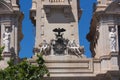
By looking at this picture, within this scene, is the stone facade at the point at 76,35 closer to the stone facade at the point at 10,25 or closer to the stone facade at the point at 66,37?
the stone facade at the point at 66,37

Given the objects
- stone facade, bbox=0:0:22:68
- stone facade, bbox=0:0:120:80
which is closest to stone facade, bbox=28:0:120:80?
stone facade, bbox=0:0:120:80

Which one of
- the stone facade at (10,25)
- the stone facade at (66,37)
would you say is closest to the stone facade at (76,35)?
the stone facade at (66,37)

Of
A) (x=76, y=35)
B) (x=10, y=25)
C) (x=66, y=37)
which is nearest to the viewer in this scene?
(x=10, y=25)

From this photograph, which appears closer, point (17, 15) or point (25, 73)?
point (25, 73)

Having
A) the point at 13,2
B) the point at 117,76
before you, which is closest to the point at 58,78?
the point at 117,76

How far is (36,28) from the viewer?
1592 inches

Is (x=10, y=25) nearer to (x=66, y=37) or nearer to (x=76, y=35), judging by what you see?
(x=66, y=37)

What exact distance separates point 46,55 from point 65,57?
54.1 inches

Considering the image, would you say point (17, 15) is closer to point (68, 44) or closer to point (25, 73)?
point (68, 44)

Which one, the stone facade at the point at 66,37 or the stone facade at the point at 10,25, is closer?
the stone facade at the point at 66,37

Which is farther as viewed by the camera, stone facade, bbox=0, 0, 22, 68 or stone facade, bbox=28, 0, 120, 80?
stone facade, bbox=0, 0, 22, 68

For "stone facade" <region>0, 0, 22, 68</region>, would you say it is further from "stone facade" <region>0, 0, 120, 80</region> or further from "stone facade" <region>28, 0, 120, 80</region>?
"stone facade" <region>28, 0, 120, 80</region>

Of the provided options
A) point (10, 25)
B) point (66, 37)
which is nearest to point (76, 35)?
point (66, 37)

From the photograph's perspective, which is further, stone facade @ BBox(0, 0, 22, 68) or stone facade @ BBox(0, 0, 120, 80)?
stone facade @ BBox(0, 0, 22, 68)
